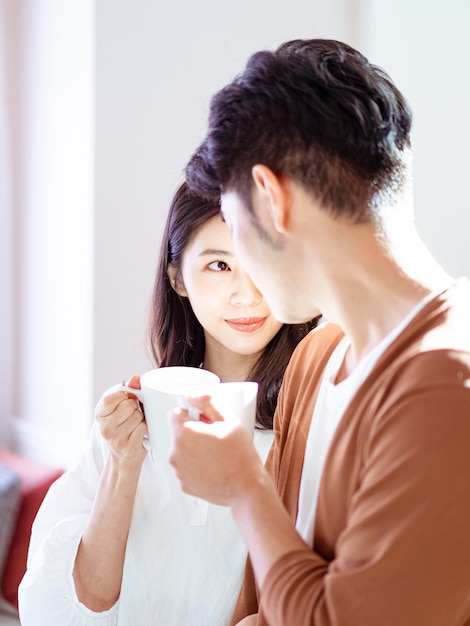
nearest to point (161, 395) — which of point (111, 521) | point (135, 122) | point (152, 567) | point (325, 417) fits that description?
point (325, 417)

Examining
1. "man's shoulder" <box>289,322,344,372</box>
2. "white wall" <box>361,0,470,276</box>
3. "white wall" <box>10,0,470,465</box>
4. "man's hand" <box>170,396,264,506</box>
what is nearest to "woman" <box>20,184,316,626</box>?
"man's shoulder" <box>289,322,344,372</box>

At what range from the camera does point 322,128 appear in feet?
2.34

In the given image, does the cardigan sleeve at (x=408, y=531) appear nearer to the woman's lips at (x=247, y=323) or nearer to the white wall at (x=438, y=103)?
the woman's lips at (x=247, y=323)

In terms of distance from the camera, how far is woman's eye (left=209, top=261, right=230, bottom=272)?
125 centimetres

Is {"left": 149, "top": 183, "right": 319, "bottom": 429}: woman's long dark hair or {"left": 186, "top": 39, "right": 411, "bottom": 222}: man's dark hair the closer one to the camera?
{"left": 186, "top": 39, "right": 411, "bottom": 222}: man's dark hair

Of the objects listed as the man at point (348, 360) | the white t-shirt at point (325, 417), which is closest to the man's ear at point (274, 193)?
the man at point (348, 360)

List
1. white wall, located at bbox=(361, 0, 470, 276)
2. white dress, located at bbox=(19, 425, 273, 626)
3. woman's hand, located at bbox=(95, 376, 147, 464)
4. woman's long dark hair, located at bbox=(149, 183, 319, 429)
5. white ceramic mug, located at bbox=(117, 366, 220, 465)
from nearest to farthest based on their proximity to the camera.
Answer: white ceramic mug, located at bbox=(117, 366, 220, 465), woman's hand, located at bbox=(95, 376, 147, 464), white dress, located at bbox=(19, 425, 273, 626), woman's long dark hair, located at bbox=(149, 183, 319, 429), white wall, located at bbox=(361, 0, 470, 276)

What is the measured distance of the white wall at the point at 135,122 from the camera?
181cm

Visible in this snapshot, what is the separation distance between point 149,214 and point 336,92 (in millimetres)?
1231

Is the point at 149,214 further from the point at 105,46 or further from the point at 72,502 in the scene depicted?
the point at 72,502

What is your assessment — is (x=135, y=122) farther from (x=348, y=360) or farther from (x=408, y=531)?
(x=408, y=531)

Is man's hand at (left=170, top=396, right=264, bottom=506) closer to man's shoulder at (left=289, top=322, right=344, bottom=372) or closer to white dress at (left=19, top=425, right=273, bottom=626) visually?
man's shoulder at (left=289, top=322, right=344, bottom=372)

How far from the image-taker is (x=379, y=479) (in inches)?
24.1

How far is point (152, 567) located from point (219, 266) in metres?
0.50
